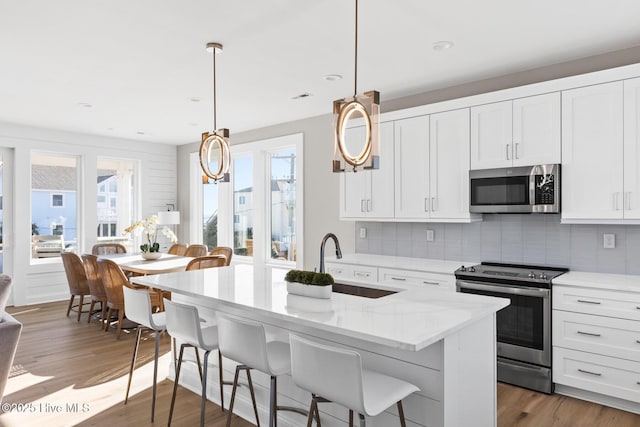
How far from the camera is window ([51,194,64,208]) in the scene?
6.65m

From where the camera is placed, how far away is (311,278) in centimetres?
239

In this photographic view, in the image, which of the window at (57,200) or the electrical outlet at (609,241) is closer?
the electrical outlet at (609,241)

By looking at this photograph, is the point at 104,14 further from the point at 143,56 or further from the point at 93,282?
the point at 93,282

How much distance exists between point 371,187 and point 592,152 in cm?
202

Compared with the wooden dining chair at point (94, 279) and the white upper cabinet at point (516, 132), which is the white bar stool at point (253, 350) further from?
the wooden dining chair at point (94, 279)

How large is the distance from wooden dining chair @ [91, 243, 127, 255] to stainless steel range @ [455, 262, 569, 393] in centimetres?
500

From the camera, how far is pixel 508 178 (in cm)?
362

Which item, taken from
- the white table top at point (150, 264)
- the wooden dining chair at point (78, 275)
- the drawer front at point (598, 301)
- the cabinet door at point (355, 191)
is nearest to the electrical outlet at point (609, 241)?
the drawer front at point (598, 301)

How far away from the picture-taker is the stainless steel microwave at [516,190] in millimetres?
3387

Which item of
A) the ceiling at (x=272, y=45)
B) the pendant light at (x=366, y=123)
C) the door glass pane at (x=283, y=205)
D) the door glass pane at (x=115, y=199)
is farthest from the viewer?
the door glass pane at (x=115, y=199)

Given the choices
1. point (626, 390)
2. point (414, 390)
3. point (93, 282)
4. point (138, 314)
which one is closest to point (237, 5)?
point (138, 314)

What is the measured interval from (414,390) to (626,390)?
1.99 m

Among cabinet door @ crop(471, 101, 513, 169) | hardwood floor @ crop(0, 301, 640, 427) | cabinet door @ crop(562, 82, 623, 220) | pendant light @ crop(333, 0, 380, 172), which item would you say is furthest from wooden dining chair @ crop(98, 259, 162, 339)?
cabinet door @ crop(562, 82, 623, 220)

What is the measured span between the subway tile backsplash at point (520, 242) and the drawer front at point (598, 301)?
52 centimetres
